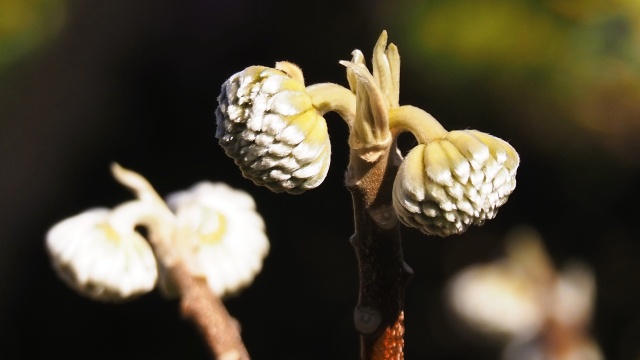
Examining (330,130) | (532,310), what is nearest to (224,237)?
(532,310)

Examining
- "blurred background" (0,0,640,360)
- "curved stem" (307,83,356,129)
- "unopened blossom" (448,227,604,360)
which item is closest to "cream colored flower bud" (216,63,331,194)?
"curved stem" (307,83,356,129)

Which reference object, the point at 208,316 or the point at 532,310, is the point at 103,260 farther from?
the point at 532,310

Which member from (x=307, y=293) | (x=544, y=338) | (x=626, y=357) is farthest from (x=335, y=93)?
(x=307, y=293)

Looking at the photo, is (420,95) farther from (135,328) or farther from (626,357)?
(135,328)

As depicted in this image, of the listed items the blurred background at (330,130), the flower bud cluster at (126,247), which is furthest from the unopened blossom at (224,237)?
the blurred background at (330,130)

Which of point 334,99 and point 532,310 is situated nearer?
point 334,99

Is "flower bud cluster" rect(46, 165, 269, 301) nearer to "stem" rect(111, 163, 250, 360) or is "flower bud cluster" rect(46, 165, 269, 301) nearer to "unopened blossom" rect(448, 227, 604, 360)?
"stem" rect(111, 163, 250, 360)

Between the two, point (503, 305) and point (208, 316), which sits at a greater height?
point (208, 316)
